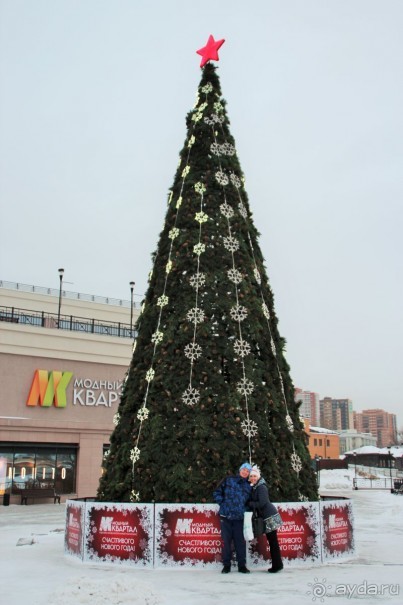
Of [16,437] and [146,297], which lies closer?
[146,297]

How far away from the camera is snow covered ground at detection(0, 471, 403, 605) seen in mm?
7230

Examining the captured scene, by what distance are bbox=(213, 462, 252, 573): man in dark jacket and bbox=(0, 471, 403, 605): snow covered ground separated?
0.23 m

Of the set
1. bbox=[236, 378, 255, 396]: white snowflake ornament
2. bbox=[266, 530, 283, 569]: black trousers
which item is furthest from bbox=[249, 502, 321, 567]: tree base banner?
bbox=[236, 378, 255, 396]: white snowflake ornament

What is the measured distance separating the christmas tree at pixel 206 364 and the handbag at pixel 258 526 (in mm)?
1243

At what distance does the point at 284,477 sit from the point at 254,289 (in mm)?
3359

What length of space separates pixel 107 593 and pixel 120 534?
9.84 ft

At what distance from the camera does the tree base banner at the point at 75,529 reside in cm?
1054

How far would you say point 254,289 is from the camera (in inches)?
472

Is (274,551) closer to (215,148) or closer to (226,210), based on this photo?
(226,210)

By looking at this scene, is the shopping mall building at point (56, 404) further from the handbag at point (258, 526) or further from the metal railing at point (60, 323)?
the handbag at point (258, 526)

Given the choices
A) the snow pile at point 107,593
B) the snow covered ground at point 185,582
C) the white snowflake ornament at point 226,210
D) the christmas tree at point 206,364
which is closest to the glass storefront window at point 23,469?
the snow covered ground at point 185,582

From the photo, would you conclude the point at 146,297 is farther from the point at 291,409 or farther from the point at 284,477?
the point at 284,477

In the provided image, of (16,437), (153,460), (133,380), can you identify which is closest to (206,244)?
(133,380)

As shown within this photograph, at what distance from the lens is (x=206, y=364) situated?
36.0ft
